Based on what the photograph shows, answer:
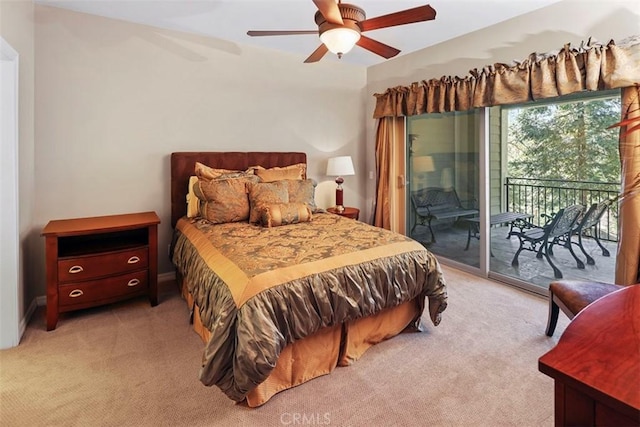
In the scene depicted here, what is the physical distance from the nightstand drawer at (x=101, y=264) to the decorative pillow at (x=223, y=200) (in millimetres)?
658

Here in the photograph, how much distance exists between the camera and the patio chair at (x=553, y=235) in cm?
330

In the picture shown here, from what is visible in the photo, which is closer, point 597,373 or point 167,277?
point 597,373

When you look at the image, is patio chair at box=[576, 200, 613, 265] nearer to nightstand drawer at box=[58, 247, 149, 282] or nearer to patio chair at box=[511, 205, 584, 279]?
patio chair at box=[511, 205, 584, 279]

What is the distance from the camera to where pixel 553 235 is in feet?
11.2

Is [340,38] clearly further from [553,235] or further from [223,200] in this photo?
[553,235]

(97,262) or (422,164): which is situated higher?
(422,164)

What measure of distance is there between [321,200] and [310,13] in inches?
92.7

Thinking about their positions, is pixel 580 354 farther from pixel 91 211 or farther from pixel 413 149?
pixel 413 149

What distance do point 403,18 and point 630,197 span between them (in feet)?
7.29

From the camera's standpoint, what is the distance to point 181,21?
3328 mm

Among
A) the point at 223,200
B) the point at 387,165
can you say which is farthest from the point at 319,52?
the point at 387,165

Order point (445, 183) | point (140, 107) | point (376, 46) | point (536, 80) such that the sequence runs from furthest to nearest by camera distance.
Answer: point (445, 183), point (140, 107), point (536, 80), point (376, 46)

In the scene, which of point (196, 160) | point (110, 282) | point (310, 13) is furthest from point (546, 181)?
point (110, 282)

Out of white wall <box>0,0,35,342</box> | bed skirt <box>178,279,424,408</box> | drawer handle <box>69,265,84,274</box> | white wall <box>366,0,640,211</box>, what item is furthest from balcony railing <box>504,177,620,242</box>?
white wall <box>0,0,35,342</box>
